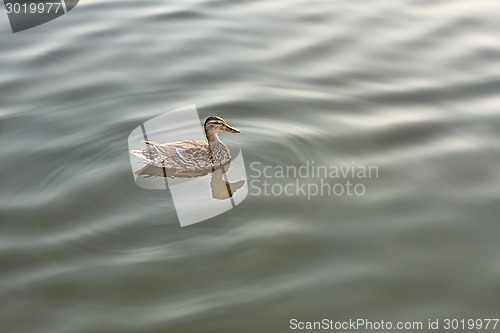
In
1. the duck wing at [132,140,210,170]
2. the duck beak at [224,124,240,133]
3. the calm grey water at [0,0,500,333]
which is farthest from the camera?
the duck beak at [224,124,240,133]

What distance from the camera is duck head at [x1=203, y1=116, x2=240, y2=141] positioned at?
6.16 meters

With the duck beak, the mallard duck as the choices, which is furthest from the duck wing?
the duck beak

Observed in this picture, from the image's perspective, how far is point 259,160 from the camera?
19.8 feet

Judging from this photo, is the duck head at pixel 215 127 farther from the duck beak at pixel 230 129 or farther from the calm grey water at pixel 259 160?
the calm grey water at pixel 259 160

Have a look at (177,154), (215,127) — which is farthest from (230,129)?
(177,154)

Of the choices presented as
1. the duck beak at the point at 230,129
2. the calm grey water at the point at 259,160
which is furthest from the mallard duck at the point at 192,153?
the calm grey water at the point at 259,160

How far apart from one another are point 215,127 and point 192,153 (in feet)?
0.94

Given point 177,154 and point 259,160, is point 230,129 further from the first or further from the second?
point 177,154

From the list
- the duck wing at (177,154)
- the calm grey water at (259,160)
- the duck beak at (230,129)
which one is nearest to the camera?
the calm grey water at (259,160)

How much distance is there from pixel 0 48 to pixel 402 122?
4.51 m

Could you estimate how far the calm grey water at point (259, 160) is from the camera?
4.71m

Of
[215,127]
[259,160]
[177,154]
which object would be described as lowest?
[259,160]

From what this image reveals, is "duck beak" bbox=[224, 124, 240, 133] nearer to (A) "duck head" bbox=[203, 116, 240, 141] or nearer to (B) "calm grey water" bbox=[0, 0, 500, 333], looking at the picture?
(A) "duck head" bbox=[203, 116, 240, 141]

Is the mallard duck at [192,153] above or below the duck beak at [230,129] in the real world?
below
